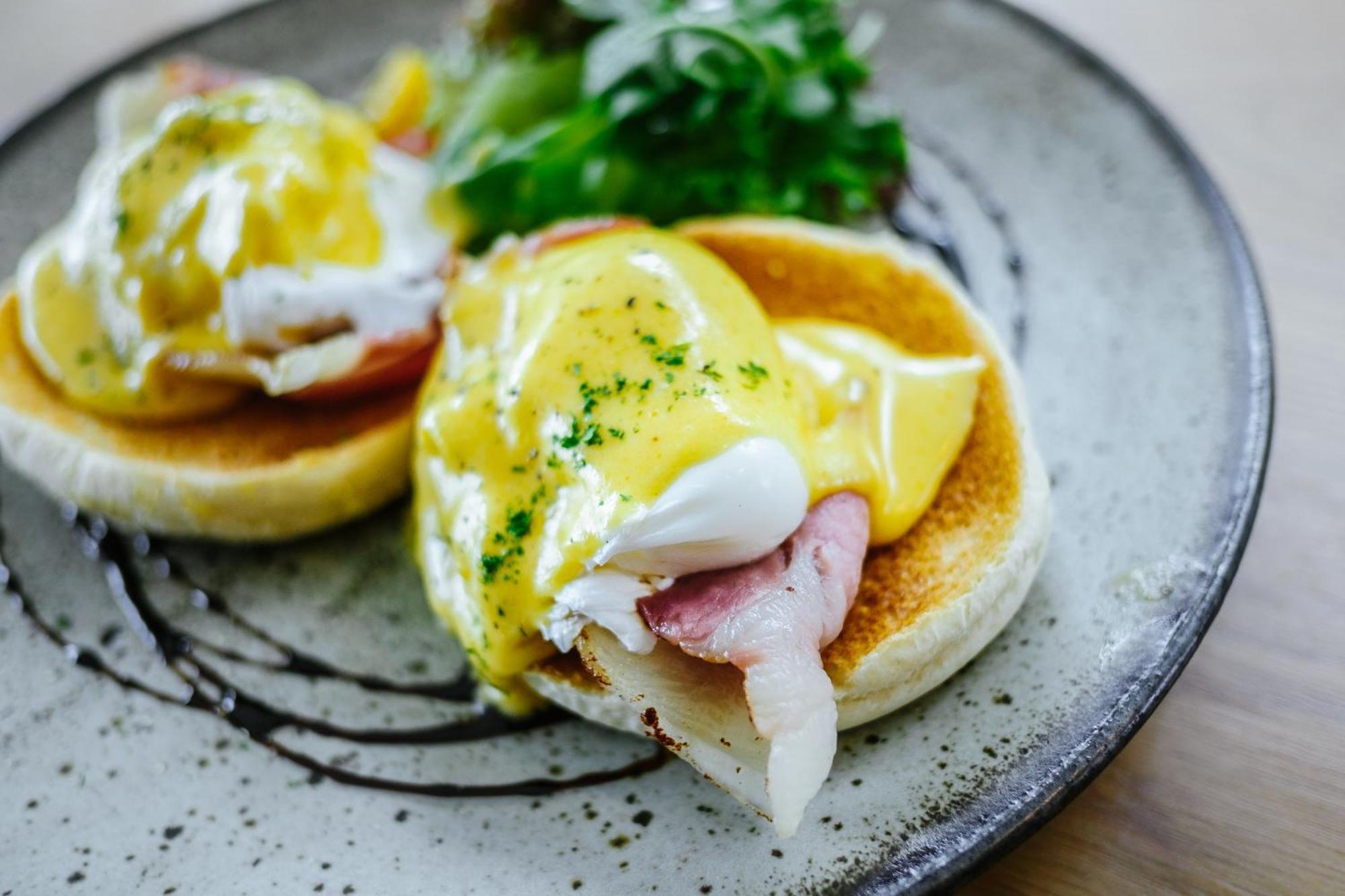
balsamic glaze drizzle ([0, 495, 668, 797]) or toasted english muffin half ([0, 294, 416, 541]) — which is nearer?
balsamic glaze drizzle ([0, 495, 668, 797])

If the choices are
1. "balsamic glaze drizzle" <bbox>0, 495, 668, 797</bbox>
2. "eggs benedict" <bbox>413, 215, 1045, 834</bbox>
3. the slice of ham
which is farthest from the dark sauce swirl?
the slice of ham

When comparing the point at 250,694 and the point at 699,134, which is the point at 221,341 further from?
the point at 699,134

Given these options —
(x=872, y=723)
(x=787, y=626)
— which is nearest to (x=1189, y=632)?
(x=872, y=723)

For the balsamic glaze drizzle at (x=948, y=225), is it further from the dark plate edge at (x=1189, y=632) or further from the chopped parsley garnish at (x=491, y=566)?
the chopped parsley garnish at (x=491, y=566)

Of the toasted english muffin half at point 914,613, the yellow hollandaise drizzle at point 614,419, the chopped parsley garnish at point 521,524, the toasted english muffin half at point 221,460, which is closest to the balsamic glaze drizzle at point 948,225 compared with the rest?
the toasted english muffin half at point 914,613

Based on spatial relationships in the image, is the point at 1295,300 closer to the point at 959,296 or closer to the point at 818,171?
the point at 959,296

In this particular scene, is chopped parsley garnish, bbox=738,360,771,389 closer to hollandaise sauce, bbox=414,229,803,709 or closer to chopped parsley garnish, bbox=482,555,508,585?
hollandaise sauce, bbox=414,229,803,709

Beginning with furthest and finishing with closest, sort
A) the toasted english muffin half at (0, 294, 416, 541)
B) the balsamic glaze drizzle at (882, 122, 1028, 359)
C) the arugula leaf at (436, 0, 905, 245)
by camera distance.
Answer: the arugula leaf at (436, 0, 905, 245) < the balsamic glaze drizzle at (882, 122, 1028, 359) < the toasted english muffin half at (0, 294, 416, 541)

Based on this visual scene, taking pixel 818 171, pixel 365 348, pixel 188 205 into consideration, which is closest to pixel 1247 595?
pixel 818 171
